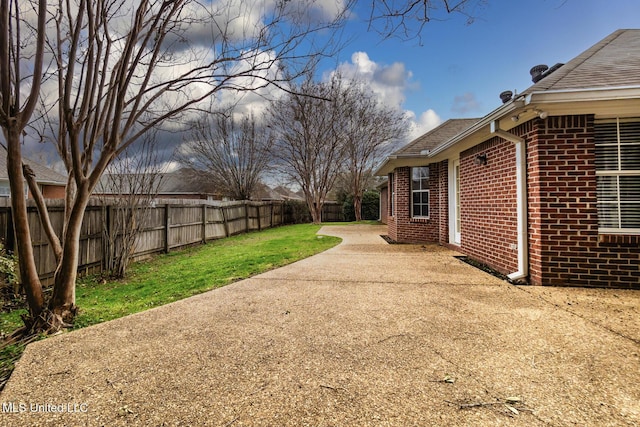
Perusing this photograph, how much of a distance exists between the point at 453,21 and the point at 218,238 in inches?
498

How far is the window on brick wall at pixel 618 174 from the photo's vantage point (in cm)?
434

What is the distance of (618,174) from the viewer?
436 centimetres

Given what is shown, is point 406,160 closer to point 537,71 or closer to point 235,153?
point 537,71

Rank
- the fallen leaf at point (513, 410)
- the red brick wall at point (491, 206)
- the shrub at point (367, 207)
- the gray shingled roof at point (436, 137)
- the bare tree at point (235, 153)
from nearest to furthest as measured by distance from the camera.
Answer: the fallen leaf at point (513, 410), the red brick wall at point (491, 206), the gray shingled roof at point (436, 137), the bare tree at point (235, 153), the shrub at point (367, 207)

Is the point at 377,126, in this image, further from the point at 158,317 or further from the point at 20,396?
the point at 20,396

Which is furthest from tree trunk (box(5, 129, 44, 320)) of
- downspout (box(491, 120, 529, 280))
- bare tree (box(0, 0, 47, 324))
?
downspout (box(491, 120, 529, 280))

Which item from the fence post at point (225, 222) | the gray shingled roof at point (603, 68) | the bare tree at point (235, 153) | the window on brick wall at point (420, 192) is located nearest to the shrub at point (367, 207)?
the bare tree at point (235, 153)

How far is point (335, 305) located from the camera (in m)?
3.88

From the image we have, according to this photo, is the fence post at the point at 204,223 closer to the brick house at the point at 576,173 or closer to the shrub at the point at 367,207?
the brick house at the point at 576,173

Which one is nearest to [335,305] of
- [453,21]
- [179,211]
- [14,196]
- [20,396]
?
[20,396]

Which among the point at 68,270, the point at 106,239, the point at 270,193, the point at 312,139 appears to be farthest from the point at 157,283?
the point at 270,193

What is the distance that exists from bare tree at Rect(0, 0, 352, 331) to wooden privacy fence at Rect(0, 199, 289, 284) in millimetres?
2551

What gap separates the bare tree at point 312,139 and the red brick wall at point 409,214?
11640 mm

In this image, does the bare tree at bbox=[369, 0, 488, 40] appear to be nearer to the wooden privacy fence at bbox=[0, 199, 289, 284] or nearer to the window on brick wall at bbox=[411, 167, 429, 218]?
the wooden privacy fence at bbox=[0, 199, 289, 284]
